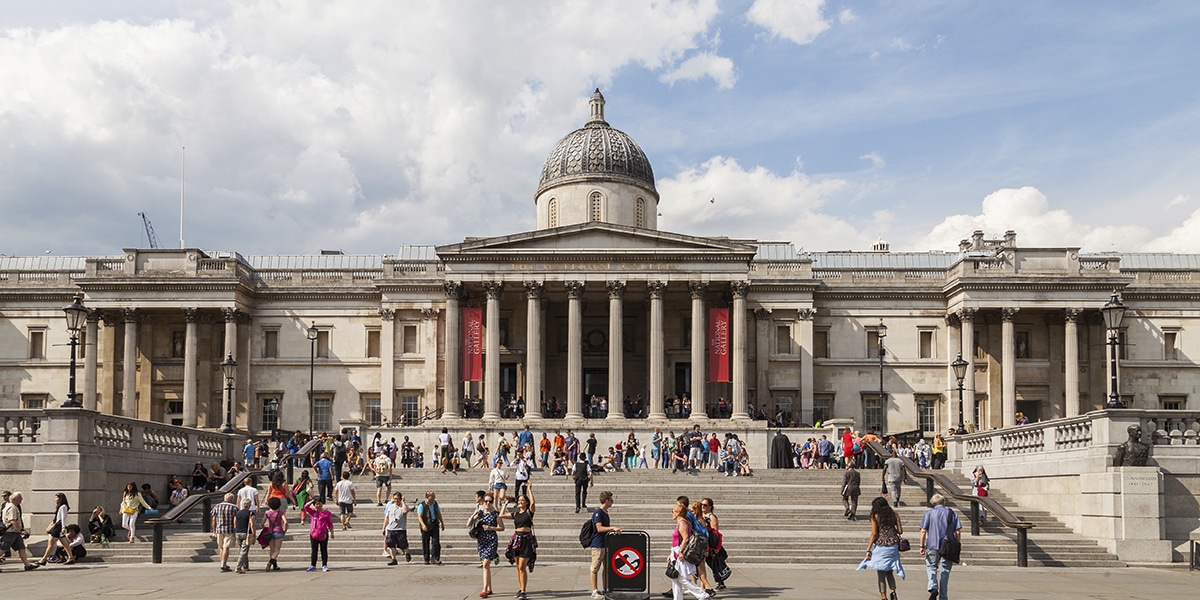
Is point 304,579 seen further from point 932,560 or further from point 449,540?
point 932,560

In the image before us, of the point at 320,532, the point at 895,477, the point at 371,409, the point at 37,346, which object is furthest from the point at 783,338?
the point at 37,346

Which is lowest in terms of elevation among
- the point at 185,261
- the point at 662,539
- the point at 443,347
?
the point at 662,539

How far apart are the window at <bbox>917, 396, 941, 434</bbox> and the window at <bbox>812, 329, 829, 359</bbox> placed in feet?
17.0

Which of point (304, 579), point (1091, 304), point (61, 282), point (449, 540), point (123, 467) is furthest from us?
point (61, 282)

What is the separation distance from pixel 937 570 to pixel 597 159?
135 feet

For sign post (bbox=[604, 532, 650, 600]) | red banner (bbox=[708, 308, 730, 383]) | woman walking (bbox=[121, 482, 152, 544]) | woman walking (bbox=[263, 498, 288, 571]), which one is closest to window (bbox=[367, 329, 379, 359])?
red banner (bbox=[708, 308, 730, 383])

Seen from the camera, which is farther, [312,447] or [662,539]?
[312,447]

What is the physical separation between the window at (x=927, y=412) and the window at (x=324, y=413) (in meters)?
29.7

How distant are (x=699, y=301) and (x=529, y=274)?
7721 millimetres

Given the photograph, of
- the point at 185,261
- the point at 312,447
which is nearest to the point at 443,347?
the point at 185,261

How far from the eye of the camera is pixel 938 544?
54.7ft

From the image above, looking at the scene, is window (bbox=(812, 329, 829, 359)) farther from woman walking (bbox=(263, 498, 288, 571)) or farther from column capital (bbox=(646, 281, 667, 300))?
woman walking (bbox=(263, 498, 288, 571))

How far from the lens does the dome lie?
56062 millimetres

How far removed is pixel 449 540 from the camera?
25891mm
